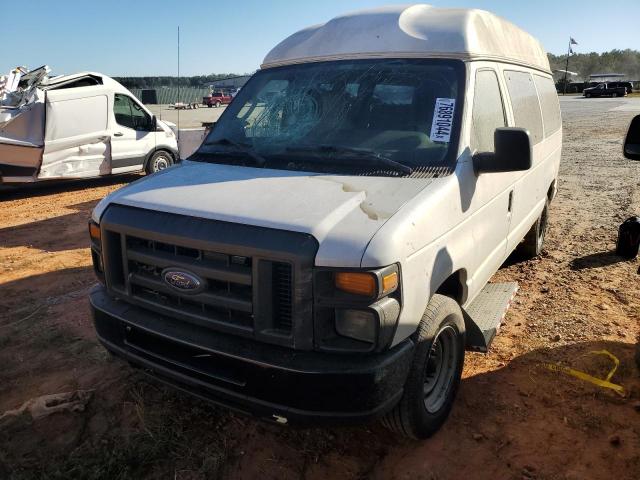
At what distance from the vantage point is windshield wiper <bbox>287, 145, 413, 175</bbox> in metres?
3.04

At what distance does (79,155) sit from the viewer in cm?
1068

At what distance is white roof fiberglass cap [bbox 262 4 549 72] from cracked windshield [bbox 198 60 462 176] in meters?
0.08

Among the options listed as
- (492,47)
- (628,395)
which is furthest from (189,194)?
(628,395)

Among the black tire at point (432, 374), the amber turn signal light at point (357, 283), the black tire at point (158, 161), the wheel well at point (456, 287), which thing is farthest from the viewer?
the black tire at point (158, 161)

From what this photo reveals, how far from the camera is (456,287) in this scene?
3363 millimetres

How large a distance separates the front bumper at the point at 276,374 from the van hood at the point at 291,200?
48 cm

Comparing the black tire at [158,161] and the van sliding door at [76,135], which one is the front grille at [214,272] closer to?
the van sliding door at [76,135]

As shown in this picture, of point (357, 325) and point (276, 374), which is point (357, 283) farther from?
point (276, 374)

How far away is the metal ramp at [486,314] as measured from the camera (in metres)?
3.39

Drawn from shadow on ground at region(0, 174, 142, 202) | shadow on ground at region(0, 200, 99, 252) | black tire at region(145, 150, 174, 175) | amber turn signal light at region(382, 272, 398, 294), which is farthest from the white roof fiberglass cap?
shadow on ground at region(0, 174, 142, 202)

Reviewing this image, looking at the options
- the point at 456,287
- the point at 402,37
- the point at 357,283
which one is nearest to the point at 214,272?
the point at 357,283

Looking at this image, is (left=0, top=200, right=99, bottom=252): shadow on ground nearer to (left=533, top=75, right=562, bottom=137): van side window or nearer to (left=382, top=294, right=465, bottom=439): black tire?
(left=382, top=294, right=465, bottom=439): black tire

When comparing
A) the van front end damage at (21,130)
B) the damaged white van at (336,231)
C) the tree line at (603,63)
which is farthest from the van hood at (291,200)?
the tree line at (603,63)

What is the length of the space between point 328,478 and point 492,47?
316 centimetres
